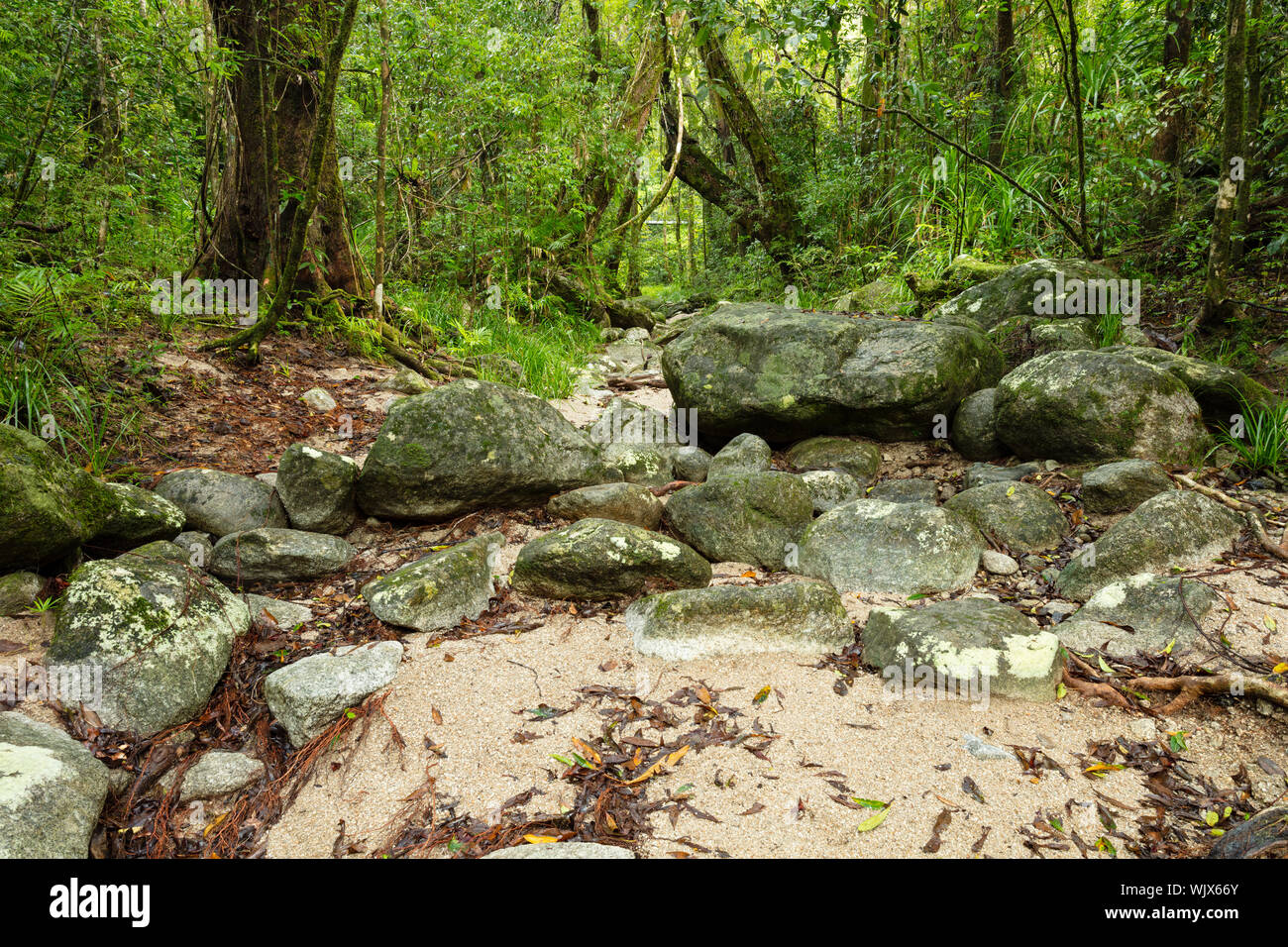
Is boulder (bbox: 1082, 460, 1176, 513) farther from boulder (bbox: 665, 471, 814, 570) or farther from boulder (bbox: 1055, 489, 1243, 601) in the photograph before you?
boulder (bbox: 665, 471, 814, 570)

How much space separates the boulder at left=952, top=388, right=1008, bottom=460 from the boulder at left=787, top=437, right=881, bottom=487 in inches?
21.3

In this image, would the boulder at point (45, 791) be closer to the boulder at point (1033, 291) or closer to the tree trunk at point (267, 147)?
the tree trunk at point (267, 147)

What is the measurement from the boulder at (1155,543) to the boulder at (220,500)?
3.91 metres

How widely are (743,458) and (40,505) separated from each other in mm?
3588

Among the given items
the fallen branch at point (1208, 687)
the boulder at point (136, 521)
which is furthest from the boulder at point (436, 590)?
the fallen branch at point (1208, 687)

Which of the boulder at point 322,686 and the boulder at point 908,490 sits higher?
the boulder at point 908,490

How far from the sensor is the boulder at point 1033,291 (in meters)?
5.16

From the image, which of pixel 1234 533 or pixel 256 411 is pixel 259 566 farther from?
pixel 1234 533

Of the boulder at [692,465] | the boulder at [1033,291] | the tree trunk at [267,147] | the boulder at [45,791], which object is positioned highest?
the tree trunk at [267,147]

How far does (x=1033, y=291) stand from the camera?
5.27 m

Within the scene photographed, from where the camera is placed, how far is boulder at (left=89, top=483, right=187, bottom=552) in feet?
9.90

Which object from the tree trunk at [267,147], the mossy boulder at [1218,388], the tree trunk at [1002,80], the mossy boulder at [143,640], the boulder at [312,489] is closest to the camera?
the mossy boulder at [143,640]

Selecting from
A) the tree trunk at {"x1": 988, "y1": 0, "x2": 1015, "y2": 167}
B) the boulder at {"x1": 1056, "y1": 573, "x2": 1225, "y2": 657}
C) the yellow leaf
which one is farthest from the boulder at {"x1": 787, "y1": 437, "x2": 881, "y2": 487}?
the tree trunk at {"x1": 988, "y1": 0, "x2": 1015, "y2": 167}

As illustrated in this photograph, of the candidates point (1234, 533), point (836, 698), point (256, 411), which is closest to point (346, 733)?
point (836, 698)
